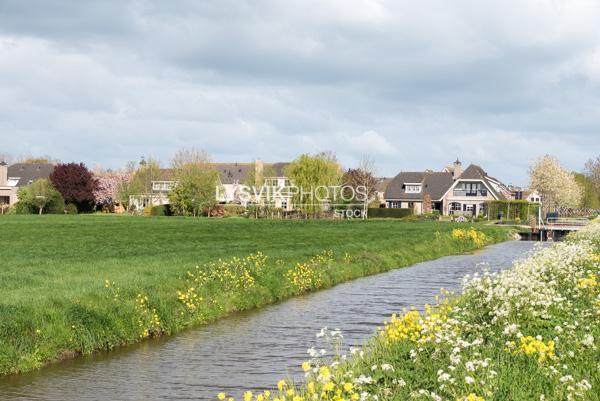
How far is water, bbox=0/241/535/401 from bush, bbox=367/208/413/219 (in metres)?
91.0

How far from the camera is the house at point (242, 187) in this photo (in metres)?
112

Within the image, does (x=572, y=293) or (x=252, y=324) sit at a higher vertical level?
(x=572, y=293)

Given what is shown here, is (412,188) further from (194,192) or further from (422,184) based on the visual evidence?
(194,192)

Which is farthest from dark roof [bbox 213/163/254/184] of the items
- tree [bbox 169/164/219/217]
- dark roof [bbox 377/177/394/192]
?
tree [bbox 169/164/219/217]

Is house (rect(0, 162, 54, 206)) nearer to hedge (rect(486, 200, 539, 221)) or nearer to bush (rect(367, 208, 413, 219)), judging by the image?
bush (rect(367, 208, 413, 219))

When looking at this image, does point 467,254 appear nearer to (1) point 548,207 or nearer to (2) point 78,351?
(2) point 78,351

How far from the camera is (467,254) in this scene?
174 feet

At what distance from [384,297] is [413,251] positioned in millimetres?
20896

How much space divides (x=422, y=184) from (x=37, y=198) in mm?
69010

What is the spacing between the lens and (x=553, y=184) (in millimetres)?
133625

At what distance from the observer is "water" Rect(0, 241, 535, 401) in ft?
44.3

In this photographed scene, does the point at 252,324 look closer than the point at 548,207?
Yes

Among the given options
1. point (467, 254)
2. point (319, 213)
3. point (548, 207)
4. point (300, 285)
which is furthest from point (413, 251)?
point (548, 207)

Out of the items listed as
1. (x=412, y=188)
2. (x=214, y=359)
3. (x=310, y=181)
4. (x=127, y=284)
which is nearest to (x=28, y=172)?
(x=310, y=181)
